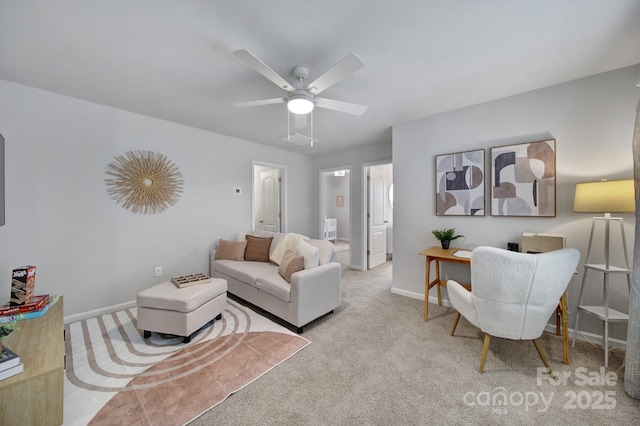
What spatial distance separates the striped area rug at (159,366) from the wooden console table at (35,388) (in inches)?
11.5

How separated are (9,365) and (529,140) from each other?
4.20 meters

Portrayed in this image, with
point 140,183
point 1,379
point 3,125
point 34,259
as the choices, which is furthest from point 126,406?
point 3,125

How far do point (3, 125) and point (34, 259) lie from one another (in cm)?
130

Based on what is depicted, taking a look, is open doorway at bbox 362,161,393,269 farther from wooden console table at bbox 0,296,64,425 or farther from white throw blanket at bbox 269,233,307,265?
wooden console table at bbox 0,296,64,425

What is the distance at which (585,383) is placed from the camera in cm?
167

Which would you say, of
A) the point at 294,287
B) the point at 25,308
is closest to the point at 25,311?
the point at 25,308

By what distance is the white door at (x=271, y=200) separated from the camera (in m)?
5.05

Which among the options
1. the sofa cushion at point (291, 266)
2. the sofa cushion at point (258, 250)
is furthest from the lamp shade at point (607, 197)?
the sofa cushion at point (258, 250)

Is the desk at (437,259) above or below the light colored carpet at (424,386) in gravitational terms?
above

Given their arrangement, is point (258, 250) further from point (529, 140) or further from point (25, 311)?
point (529, 140)

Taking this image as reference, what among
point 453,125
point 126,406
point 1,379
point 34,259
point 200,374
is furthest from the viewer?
point 453,125

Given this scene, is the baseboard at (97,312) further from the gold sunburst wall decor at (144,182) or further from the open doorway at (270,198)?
the open doorway at (270,198)

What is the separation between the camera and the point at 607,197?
180 cm

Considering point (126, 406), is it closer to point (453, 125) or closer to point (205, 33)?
point (205, 33)
